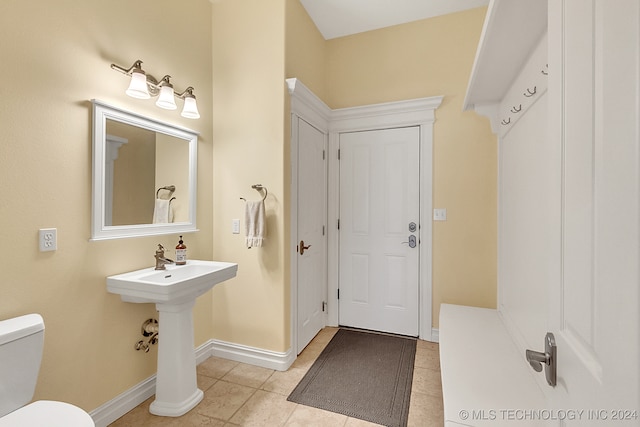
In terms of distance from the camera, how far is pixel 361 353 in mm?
2582

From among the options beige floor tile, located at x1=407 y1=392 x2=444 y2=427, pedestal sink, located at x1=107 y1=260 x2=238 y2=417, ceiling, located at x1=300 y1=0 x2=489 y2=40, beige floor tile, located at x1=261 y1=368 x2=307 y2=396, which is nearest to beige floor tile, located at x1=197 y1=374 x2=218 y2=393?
pedestal sink, located at x1=107 y1=260 x2=238 y2=417

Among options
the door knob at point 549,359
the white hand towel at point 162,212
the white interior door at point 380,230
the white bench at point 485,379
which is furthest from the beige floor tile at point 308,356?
the door knob at point 549,359

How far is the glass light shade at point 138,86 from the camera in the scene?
176 centimetres

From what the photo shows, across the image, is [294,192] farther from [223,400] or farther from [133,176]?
[223,400]

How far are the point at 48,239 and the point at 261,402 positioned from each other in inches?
60.9

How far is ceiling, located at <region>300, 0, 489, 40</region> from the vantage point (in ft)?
8.63

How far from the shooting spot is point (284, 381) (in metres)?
2.17

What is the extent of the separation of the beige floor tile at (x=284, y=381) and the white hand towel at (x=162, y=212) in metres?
1.39

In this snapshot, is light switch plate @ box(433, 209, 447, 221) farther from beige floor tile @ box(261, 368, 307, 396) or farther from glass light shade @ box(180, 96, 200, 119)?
glass light shade @ box(180, 96, 200, 119)

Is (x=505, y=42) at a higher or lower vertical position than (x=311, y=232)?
higher

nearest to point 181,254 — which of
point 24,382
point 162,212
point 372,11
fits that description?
point 162,212

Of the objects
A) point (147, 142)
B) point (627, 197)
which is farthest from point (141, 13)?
point (627, 197)

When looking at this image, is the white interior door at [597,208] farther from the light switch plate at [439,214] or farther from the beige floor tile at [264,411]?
the light switch plate at [439,214]

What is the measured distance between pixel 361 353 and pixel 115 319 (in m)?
1.88
